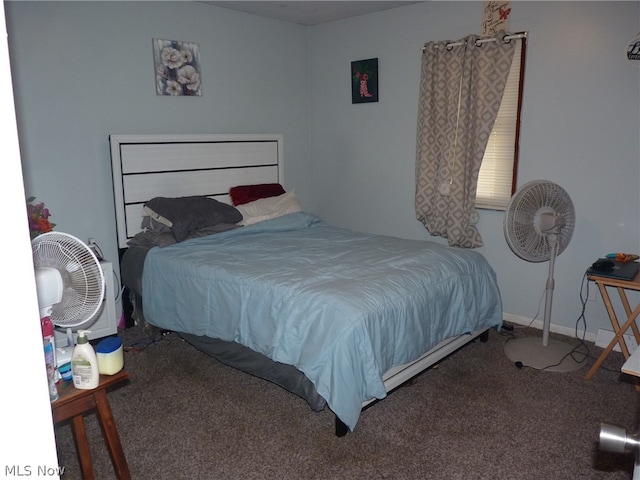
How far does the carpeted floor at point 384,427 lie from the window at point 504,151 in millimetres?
1340

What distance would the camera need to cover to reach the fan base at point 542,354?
3105mm

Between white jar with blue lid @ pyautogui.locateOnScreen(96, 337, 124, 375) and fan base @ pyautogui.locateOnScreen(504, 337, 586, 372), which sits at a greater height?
white jar with blue lid @ pyautogui.locateOnScreen(96, 337, 124, 375)

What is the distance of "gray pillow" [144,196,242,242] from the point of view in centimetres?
354

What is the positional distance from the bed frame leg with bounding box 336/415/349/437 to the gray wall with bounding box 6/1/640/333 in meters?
2.09

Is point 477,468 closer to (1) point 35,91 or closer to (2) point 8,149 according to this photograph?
(2) point 8,149

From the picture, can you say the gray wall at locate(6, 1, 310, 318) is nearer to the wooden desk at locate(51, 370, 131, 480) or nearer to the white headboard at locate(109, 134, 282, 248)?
the white headboard at locate(109, 134, 282, 248)

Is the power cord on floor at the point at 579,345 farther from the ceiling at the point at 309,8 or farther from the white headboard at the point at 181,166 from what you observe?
the ceiling at the point at 309,8

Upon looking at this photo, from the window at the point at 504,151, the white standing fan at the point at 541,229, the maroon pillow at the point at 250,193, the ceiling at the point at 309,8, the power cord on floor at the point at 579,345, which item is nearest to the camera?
the white standing fan at the point at 541,229

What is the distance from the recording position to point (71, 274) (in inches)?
67.6

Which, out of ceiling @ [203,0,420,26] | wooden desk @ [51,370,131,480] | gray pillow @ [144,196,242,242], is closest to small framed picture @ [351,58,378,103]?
ceiling @ [203,0,420,26]

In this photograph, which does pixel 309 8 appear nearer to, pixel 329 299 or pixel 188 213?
pixel 188 213

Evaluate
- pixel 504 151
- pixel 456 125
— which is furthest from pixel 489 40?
pixel 504 151

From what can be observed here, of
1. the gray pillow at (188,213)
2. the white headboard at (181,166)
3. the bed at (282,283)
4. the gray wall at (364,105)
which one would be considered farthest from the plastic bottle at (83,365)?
the white headboard at (181,166)

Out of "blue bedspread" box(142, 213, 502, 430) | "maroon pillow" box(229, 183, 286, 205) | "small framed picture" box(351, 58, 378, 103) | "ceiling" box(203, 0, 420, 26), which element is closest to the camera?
"blue bedspread" box(142, 213, 502, 430)
